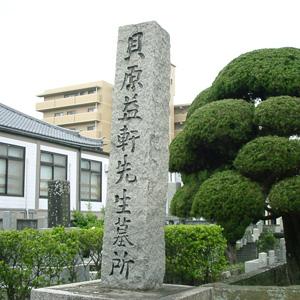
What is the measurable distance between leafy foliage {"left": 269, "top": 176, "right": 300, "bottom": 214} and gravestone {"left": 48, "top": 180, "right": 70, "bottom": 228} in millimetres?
11333

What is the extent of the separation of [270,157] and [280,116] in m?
0.90

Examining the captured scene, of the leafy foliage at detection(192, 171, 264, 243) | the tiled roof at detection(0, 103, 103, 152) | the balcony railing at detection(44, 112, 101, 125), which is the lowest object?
the leafy foliage at detection(192, 171, 264, 243)

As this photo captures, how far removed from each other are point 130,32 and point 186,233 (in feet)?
12.1

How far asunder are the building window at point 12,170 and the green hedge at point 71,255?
13.8 metres

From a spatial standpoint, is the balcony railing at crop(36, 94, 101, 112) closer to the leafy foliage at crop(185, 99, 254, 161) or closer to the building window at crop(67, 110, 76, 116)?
the building window at crop(67, 110, 76, 116)

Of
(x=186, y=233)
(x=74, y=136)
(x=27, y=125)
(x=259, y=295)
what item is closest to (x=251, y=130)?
(x=186, y=233)

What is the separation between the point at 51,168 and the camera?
23.7 m

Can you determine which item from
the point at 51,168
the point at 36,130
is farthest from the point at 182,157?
the point at 36,130

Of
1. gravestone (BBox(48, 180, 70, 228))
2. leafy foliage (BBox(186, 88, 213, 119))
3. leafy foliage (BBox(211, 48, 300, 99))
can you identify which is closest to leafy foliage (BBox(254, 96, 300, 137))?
leafy foliage (BBox(211, 48, 300, 99))

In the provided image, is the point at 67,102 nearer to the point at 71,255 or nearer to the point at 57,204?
the point at 57,204

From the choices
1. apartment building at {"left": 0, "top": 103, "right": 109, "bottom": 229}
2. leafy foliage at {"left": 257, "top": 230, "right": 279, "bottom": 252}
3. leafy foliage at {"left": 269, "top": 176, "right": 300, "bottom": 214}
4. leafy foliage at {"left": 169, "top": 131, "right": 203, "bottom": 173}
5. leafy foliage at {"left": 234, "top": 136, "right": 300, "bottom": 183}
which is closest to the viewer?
leafy foliage at {"left": 269, "top": 176, "right": 300, "bottom": 214}

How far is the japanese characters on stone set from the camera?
17.7ft

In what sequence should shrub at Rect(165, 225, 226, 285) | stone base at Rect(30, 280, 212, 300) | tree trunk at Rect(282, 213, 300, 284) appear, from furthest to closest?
tree trunk at Rect(282, 213, 300, 284) → shrub at Rect(165, 225, 226, 285) → stone base at Rect(30, 280, 212, 300)

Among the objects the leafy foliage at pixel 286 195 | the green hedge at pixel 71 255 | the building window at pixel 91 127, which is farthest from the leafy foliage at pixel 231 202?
the building window at pixel 91 127
